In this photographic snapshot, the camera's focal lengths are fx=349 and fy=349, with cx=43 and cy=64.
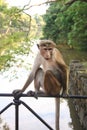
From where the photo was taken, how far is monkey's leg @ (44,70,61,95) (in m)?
3.62

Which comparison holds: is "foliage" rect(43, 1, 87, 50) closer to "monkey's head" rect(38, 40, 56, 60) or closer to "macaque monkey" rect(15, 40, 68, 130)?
"macaque monkey" rect(15, 40, 68, 130)

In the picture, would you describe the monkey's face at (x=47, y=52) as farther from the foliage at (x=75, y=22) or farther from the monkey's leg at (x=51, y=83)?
the foliage at (x=75, y=22)

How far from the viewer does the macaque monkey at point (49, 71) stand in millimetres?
3504

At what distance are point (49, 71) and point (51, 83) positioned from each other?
16cm

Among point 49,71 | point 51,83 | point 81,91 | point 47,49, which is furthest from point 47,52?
point 81,91

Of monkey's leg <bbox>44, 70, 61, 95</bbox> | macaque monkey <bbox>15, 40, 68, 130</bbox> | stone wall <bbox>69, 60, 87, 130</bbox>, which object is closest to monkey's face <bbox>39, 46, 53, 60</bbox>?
macaque monkey <bbox>15, 40, 68, 130</bbox>

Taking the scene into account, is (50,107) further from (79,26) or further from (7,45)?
(79,26)

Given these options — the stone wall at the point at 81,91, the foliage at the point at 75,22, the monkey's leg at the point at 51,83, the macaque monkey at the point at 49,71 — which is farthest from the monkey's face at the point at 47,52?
the foliage at the point at 75,22

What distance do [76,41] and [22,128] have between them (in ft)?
44.0

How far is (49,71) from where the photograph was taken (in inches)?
140

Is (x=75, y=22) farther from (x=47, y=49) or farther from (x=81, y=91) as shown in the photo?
(x=47, y=49)

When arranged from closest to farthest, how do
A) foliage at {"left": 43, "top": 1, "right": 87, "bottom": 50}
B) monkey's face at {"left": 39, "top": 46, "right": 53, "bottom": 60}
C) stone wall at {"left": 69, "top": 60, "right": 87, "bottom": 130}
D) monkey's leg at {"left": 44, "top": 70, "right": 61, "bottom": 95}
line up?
monkey's face at {"left": 39, "top": 46, "right": 53, "bottom": 60}
monkey's leg at {"left": 44, "top": 70, "right": 61, "bottom": 95}
stone wall at {"left": 69, "top": 60, "right": 87, "bottom": 130}
foliage at {"left": 43, "top": 1, "right": 87, "bottom": 50}

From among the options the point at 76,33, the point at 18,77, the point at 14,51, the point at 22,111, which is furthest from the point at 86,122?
the point at 76,33

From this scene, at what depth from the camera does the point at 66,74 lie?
3.62 meters
